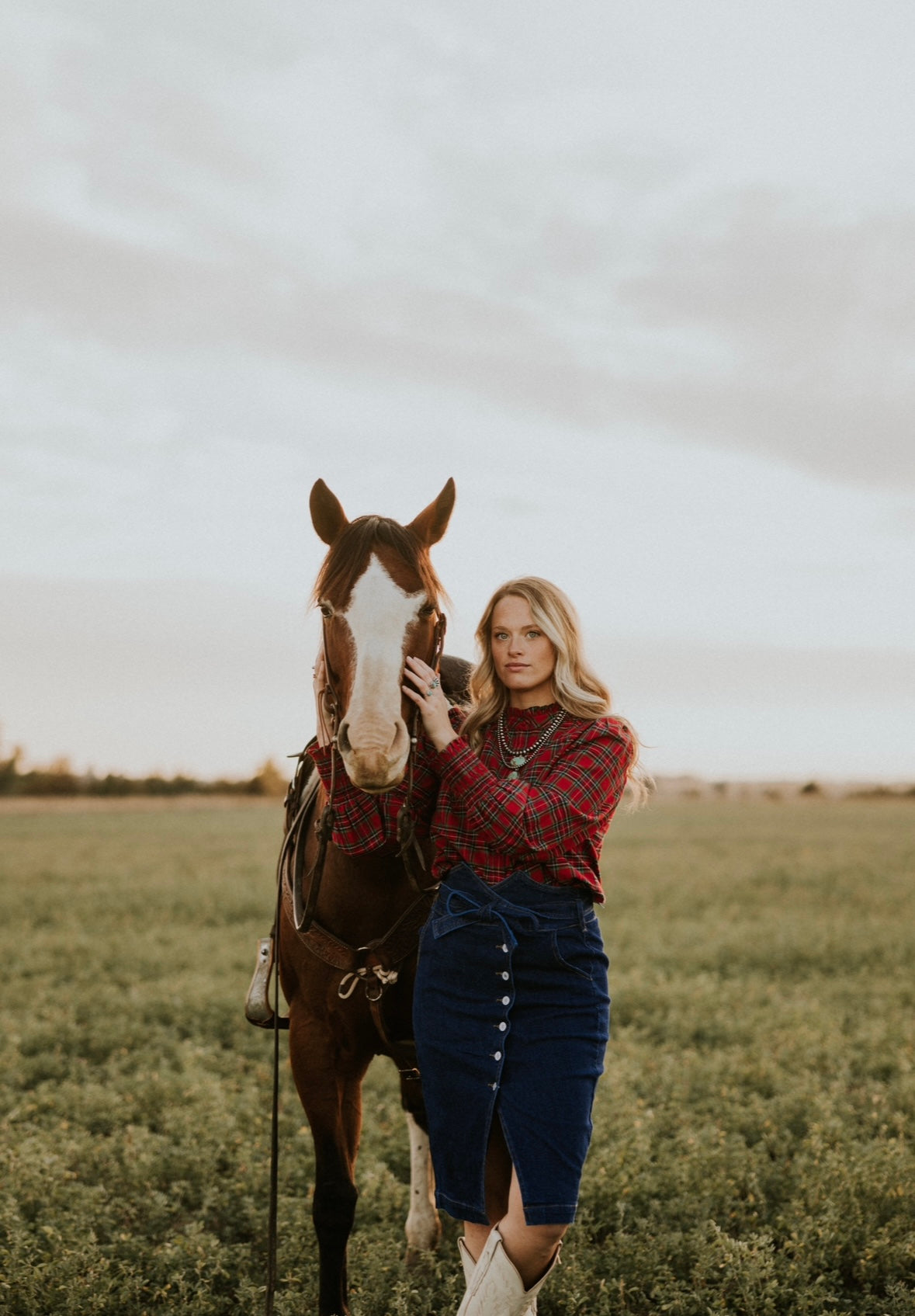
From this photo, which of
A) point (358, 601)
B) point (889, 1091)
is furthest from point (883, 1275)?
point (358, 601)

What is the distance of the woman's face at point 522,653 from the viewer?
2775 mm

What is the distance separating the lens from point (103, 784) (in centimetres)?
5191

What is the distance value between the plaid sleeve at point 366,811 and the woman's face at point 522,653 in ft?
1.14

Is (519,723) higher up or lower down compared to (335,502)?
lower down

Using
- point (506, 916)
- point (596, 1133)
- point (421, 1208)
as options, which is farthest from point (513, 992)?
point (596, 1133)

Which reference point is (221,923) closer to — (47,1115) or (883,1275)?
(47,1115)

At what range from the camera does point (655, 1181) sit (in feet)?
15.3

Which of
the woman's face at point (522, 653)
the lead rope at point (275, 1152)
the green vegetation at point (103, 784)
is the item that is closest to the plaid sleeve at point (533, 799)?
the woman's face at point (522, 653)

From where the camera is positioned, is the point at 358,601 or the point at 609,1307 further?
the point at 609,1307

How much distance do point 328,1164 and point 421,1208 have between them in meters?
1.16

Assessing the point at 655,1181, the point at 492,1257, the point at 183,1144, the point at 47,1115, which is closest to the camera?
the point at 492,1257

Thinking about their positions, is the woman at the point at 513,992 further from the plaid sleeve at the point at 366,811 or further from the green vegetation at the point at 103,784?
the green vegetation at the point at 103,784

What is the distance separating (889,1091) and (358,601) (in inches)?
204

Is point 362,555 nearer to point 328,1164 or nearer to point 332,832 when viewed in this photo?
point 332,832
